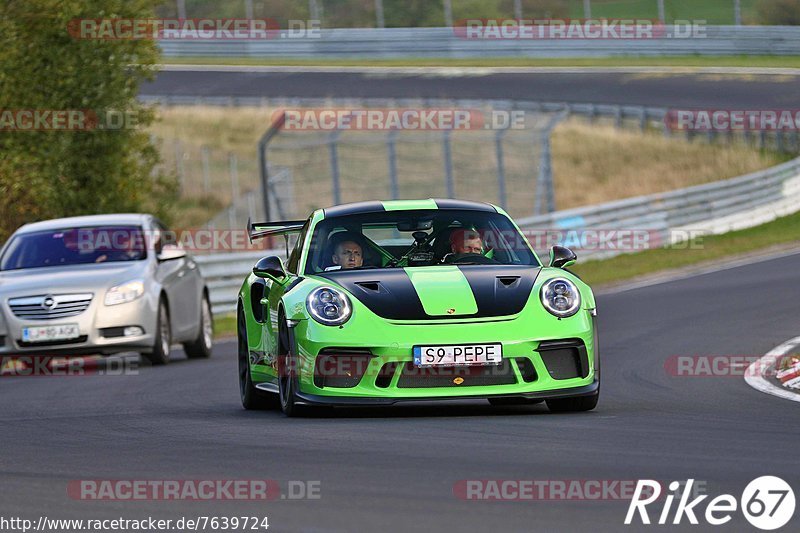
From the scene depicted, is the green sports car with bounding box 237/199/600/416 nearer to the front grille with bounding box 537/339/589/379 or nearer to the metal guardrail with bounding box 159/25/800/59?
the front grille with bounding box 537/339/589/379

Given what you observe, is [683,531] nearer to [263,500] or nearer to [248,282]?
[263,500]

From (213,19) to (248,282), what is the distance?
3591 cm

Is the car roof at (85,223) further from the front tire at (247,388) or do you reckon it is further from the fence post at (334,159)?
the fence post at (334,159)

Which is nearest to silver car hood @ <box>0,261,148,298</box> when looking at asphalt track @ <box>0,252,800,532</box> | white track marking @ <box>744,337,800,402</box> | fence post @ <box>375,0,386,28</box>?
asphalt track @ <box>0,252,800,532</box>

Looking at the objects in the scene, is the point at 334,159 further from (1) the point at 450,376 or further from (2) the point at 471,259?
(1) the point at 450,376

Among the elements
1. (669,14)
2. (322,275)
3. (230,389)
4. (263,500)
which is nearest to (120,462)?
(263,500)

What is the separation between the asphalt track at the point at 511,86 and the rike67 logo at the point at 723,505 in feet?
104

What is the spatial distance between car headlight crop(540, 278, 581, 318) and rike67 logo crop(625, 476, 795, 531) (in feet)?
9.33

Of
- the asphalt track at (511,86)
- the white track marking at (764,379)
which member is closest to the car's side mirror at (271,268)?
the white track marking at (764,379)

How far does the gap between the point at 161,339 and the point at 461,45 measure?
107ft

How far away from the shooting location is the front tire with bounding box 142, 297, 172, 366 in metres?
15.3

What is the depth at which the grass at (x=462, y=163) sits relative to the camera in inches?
1286

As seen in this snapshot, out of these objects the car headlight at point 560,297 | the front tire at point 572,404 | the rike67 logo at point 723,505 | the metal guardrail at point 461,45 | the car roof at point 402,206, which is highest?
the car roof at point 402,206

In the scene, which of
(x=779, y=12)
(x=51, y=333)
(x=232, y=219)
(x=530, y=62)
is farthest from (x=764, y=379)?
(x=530, y=62)
